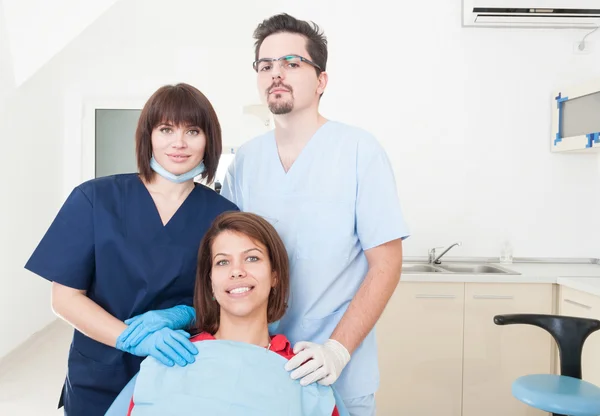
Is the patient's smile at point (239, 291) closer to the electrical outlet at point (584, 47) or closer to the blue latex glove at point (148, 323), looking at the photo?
the blue latex glove at point (148, 323)

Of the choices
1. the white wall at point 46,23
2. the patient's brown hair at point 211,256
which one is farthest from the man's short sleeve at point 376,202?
the white wall at point 46,23

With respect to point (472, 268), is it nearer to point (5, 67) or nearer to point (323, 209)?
point (323, 209)

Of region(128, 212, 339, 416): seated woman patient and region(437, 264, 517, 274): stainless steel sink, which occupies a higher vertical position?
region(128, 212, 339, 416): seated woman patient

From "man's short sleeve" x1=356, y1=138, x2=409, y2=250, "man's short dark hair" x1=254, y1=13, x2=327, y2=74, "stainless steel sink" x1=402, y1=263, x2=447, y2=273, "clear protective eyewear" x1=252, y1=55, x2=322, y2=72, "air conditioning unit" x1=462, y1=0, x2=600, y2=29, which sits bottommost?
"stainless steel sink" x1=402, y1=263, x2=447, y2=273

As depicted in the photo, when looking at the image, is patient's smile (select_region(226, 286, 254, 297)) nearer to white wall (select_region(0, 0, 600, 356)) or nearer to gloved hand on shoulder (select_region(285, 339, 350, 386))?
gloved hand on shoulder (select_region(285, 339, 350, 386))

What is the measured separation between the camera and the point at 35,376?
3309 mm

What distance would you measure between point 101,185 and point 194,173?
208 mm

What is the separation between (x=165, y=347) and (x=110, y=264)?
0.78 ft

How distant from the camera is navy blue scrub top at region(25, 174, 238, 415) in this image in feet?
3.96

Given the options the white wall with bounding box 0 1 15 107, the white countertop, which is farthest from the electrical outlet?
the white wall with bounding box 0 1 15 107

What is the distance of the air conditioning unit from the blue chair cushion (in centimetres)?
183

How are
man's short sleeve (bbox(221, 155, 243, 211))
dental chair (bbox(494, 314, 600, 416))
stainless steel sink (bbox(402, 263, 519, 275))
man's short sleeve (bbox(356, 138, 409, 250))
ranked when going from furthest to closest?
1. stainless steel sink (bbox(402, 263, 519, 275))
2. dental chair (bbox(494, 314, 600, 416))
3. man's short sleeve (bbox(221, 155, 243, 211))
4. man's short sleeve (bbox(356, 138, 409, 250))

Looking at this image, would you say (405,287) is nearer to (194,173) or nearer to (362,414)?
(362,414)

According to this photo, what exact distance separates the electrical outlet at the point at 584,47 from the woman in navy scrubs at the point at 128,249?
2.43 metres
